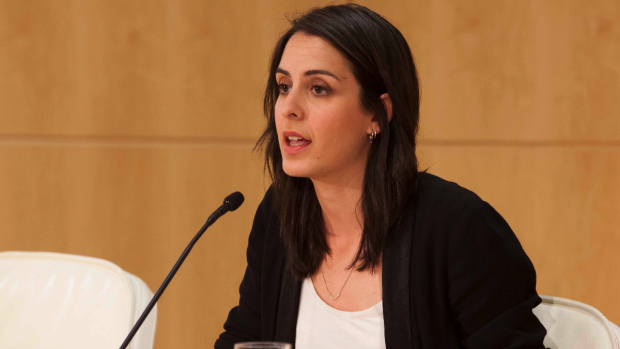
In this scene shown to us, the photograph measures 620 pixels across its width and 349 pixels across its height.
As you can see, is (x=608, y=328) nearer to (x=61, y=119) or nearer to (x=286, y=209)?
(x=286, y=209)

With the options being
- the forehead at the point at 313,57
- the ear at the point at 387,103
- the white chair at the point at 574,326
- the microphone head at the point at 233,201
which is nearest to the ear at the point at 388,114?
the ear at the point at 387,103

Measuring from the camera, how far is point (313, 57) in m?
1.27

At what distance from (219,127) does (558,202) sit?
152cm

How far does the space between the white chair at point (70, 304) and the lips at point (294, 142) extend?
1.42ft

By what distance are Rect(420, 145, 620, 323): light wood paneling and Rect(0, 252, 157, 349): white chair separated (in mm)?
1592

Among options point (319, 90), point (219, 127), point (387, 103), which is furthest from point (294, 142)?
point (219, 127)

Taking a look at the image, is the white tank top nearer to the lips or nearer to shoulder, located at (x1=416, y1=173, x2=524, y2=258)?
shoulder, located at (x1=416, y1=173, x2=524, y2=258)

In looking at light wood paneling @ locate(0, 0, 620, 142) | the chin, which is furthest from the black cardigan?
light wood paneling @ locate(0, 0, 620, 142)

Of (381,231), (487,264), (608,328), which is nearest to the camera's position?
(608,328)

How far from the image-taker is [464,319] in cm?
115

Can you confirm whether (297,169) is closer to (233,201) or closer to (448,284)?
(233,201)

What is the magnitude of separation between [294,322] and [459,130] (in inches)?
58.6

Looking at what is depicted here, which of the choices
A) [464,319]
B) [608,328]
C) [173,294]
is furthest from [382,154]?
[173,294]

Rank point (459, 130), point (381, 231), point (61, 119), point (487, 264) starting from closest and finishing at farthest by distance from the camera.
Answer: point (487, 264)
point (381, 231)
point (61, 119)
point (459, 130)
